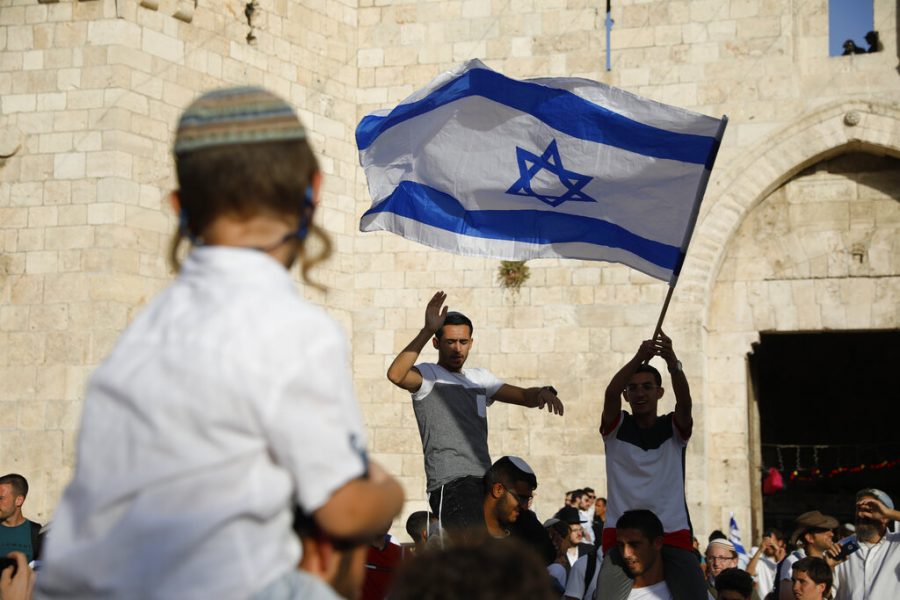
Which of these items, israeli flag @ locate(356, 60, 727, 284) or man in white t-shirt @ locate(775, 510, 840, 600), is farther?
man in white t-shirt @ locate(775, 510, 840, 600)

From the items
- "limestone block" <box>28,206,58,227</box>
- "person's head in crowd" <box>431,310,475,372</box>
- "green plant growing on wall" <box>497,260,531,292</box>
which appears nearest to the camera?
"person's head in crowd" <box>431,310,475,372</box>

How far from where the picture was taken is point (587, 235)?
6.88 metres

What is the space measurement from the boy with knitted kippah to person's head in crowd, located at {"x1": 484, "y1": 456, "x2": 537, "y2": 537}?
4090 millimetres

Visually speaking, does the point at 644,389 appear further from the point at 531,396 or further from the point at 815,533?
the point at 815,533

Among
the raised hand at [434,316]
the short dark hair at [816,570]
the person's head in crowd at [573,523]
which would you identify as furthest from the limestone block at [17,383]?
the short dark hair at [816,570]

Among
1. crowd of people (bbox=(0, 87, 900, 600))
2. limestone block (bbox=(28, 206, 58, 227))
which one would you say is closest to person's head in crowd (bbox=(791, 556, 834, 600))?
crowd of people (bbox=(0, 87, 900, 600))

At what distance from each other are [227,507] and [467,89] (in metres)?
5.51

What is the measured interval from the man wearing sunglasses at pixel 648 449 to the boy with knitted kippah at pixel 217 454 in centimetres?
434

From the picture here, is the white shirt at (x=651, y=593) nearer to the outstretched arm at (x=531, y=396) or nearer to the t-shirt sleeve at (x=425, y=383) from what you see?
the outstretched arm at (x=531, y=396)

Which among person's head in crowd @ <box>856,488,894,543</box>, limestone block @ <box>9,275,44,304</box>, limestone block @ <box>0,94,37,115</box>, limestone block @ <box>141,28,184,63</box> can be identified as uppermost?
limestone block @ <box>141,28,184,63</box>

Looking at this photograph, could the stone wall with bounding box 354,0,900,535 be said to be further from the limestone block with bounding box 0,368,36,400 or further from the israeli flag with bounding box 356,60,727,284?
the israeli flag with bounding box 356,60,727,284

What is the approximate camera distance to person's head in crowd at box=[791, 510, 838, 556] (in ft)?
25.6

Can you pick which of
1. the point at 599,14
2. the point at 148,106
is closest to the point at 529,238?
the point at 148,106

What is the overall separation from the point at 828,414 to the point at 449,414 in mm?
16661
